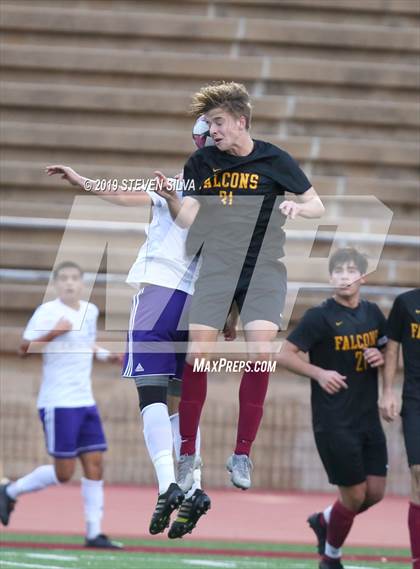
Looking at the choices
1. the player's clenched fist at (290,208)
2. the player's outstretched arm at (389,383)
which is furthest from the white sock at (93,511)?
the player's clenched fist at (290,208)

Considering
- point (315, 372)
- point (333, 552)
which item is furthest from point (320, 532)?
point (315, 372)

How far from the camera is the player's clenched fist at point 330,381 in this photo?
27.3ft

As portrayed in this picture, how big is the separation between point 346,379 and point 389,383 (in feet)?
1.39

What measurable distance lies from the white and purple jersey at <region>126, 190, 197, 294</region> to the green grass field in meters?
2.71

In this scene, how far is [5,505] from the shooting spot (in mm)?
10062

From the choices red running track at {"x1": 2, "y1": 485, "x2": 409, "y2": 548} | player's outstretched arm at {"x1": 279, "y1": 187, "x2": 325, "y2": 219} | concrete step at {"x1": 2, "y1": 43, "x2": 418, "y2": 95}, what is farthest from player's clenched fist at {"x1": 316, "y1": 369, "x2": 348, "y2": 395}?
concrete step at {"x1": 2, "y1": 43, "x2": 418, "y2": 95}

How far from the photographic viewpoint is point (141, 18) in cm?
1614

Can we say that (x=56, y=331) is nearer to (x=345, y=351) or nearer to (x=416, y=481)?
(x=345, y=351)

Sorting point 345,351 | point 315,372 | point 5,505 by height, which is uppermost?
point 345,351

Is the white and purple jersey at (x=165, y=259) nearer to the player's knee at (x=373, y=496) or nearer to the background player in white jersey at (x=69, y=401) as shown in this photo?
the player's knee at (x=373, y=496)

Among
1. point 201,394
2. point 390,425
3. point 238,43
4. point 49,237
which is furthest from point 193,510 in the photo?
point 238,43

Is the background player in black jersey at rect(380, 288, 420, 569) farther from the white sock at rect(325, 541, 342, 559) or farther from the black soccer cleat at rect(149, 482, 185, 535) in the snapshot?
the black soccer cleat at rect(149, 482, 185, 535)

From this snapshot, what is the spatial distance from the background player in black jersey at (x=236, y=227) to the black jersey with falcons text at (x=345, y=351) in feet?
6.68

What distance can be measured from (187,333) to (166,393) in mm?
379
